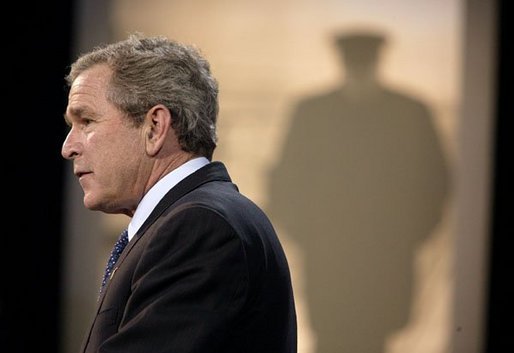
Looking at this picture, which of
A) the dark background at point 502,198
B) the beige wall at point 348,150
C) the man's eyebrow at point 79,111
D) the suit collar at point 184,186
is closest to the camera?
the suit collar at point 184,186

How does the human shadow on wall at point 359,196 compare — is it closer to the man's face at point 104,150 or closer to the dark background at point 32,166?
the dark background at point 32,166

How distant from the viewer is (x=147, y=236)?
1.99 metres

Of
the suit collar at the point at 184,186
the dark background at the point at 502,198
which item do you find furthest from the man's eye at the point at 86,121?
the dark background at the point at 502,198

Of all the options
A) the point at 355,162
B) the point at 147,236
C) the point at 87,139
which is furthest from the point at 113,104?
the point at 355,162

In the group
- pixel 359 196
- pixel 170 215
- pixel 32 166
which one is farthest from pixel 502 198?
pixel 170 215

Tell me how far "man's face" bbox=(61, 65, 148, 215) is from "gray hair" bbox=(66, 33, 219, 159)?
28mm

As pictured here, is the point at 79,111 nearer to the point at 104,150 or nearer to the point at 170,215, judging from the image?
the point at 104,150

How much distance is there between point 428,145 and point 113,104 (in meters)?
2.13

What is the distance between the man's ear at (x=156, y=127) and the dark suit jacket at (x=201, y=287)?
171 mm

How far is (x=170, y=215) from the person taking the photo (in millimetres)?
1928

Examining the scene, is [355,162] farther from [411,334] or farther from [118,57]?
[118,57]

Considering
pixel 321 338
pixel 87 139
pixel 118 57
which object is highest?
pixel 118 57

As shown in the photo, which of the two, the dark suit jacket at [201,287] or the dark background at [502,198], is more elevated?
the dark suit jacket at [201,287]

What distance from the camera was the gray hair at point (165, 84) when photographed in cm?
216
